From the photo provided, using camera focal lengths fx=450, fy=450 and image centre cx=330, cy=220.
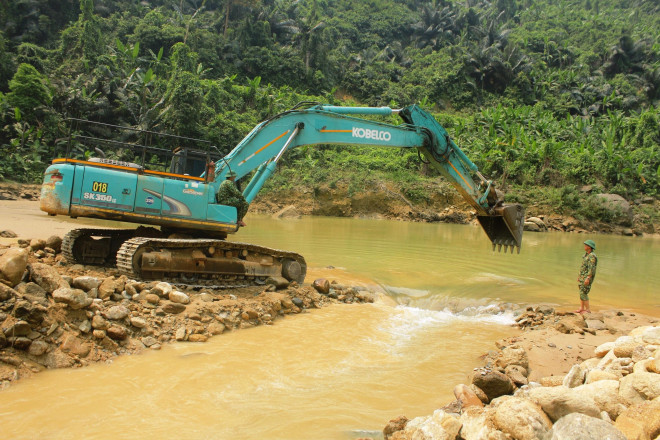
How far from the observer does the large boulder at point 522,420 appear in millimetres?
3233

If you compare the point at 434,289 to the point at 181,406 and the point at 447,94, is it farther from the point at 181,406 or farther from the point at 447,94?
the point at 447,94

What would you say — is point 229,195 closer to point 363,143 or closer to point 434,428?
point 363,143

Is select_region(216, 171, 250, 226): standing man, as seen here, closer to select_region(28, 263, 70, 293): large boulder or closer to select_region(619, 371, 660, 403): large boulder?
select_region(28, 263, 70, 293): large boulder

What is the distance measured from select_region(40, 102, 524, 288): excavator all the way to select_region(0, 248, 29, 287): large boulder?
182 cm

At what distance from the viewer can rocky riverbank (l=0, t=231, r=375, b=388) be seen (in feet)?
15.0

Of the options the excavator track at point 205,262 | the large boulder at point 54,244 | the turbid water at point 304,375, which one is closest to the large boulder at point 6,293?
the turbid water at point 304,375

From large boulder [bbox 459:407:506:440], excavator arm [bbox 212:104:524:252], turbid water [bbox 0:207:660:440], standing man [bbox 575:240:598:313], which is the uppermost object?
excavator arm [bbox 212:104:524:252]

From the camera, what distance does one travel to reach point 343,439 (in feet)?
12.2

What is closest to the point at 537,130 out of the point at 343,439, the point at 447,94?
the point at 447,94

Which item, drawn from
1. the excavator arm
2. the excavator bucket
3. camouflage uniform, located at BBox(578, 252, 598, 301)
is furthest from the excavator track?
camouflage uniform, located at BBox(578, 252, 598, 301)

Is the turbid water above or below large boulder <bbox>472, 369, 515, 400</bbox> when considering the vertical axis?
below

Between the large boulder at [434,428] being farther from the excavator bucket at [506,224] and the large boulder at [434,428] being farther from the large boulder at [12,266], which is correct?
the excavator bucket at [506,224]

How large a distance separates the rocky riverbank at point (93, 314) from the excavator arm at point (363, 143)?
257cm

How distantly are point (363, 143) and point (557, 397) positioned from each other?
22.8 ft
